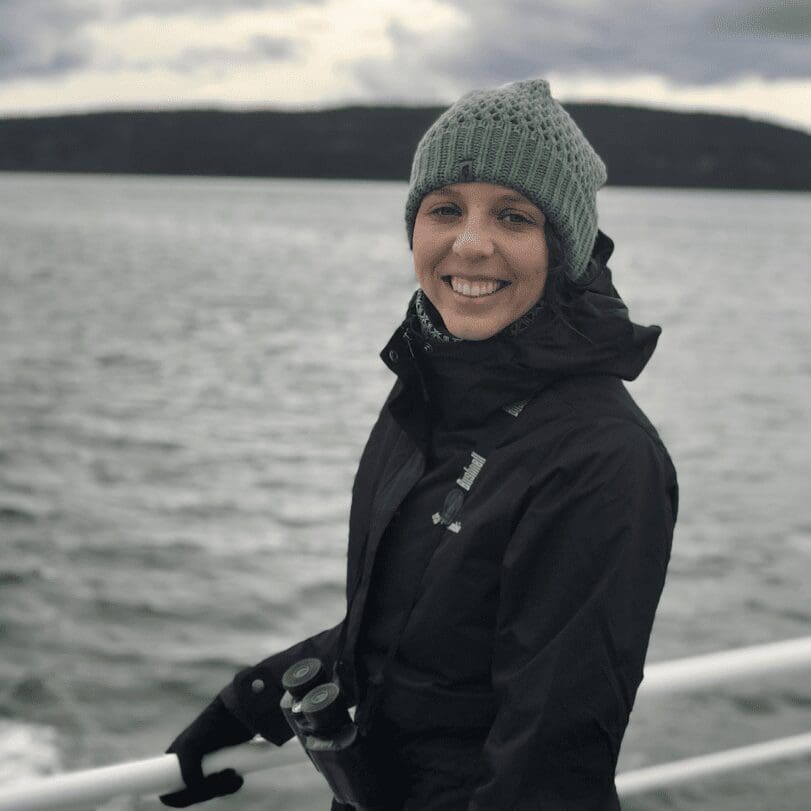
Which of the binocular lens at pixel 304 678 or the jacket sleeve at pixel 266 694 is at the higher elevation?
the binocular lens at pixel 304 678

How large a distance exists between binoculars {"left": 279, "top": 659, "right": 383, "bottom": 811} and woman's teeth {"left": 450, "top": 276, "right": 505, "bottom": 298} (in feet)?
2.04

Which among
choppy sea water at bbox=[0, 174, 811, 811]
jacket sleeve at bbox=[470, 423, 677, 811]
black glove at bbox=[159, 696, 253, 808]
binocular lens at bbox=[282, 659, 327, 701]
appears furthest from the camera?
choppy sea water at bbox=[0, 174, 811, 811]

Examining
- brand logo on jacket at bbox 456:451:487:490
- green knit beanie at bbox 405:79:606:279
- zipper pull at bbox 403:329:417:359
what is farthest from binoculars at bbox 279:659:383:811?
green knit beanie at bbox 405:79:606:279

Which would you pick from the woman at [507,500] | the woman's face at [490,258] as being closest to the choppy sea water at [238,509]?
the woman at [507,500]

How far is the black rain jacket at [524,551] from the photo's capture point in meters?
1.36

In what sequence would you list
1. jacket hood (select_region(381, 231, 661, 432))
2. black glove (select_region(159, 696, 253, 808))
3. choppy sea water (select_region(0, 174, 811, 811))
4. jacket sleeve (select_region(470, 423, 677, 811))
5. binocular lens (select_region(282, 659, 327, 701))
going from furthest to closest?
choppy sea water (select_region(0, 174, 811, 811)), black glove (select_region(159, 696, 253, 808)), binocular lens (select_region(282, 659, 327, 701)), jacket hood (select_region(381, 231, 661, 432)), jacket sleeve (select_region(470, 423, 677, 811))

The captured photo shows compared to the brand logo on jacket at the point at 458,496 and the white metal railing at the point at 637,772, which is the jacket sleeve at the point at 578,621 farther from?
the white metal railing at the point at 637,772

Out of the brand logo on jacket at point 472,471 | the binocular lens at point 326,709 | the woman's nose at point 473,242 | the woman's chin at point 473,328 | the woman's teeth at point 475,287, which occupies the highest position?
the woman's nose at point 473,242

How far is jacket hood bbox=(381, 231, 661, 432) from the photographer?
1507 mm

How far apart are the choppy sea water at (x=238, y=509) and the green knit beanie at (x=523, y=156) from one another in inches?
39.6

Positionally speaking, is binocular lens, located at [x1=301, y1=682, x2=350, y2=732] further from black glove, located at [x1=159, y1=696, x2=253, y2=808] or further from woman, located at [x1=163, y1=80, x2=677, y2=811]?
black glove, located at [x1=159, y1=696, x2=253, y2=808]

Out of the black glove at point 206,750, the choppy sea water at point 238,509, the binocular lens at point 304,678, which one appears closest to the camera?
the binocular lens at point 304,678

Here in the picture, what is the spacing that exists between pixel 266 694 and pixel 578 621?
0.76 meters

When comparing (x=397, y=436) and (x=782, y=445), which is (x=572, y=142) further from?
(x=782, y=445)
